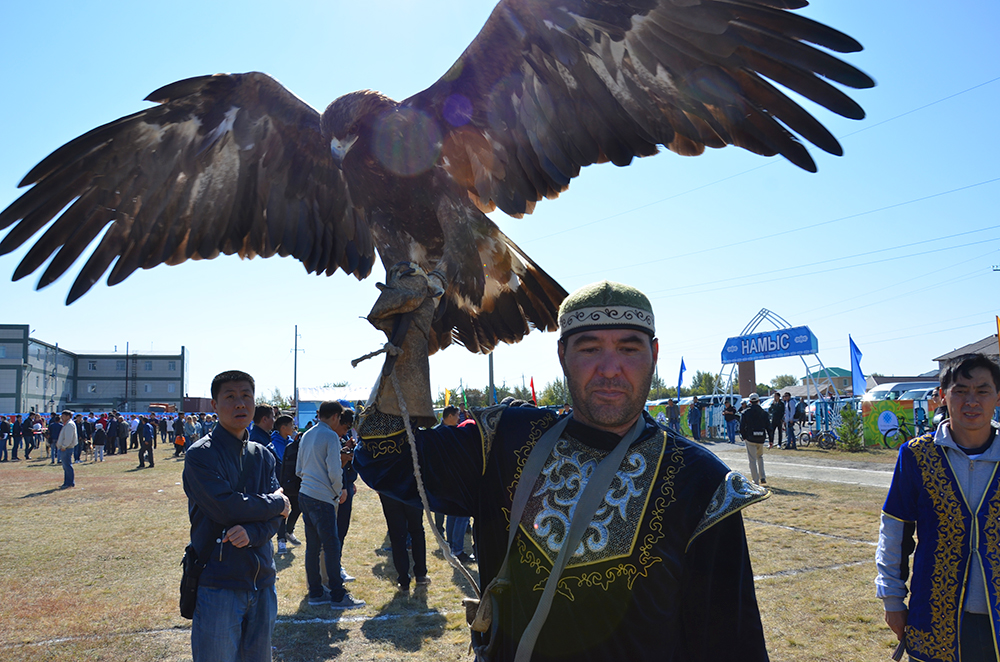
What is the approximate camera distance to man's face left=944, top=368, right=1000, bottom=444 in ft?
8.24

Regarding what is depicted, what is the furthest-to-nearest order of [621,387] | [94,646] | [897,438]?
[897,438] → [94,646] → [621,387]

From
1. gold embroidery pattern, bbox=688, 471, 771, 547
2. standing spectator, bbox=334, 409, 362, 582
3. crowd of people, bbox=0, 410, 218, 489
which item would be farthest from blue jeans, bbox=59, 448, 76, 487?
gold embroidery pattern, bbox=688, 471, 771, 547

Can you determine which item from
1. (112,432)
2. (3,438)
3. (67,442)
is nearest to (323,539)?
(67,442)

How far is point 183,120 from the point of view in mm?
3775

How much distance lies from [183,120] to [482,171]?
193 cm

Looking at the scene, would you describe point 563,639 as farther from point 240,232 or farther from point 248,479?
point 240,232

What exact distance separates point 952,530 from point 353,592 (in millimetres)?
4860

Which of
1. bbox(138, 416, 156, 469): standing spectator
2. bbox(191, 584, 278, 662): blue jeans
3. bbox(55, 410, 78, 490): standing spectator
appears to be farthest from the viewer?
bbox(138, 416, 156, 469): standing spectator

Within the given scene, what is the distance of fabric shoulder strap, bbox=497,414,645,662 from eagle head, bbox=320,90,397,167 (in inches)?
84.6

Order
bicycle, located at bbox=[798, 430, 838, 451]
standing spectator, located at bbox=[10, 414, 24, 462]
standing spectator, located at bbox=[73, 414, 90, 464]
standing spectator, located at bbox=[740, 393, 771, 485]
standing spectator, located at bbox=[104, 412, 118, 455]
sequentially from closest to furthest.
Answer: standing spectator, located at bbox=[740, 393, 771, 485] < bicycle, located at bbox=[798, 430, 838, 451] < standing spectator, located at bbox=[73, 414, 90, 464] < standing spectator, located at bbox=[104, 412, 118, 455] < standing spectator, located at bbox=[10, 414, 24, 462]

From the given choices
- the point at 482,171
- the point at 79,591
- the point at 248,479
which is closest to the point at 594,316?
the point at 482,171

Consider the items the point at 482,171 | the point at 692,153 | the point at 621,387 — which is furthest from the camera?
the point at 482,171

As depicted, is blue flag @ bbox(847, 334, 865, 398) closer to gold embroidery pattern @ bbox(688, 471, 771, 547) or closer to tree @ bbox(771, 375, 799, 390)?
gold embroidery pattern @ bbox(688, 471, 771, 547)

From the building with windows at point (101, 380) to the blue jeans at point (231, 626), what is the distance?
181 ft
